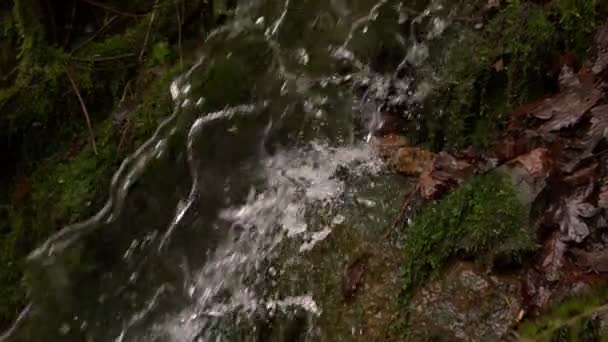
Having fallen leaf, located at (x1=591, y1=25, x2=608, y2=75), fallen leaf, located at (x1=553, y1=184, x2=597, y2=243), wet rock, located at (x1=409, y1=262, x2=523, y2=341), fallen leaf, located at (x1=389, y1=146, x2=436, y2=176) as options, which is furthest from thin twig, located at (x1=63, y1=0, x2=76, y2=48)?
fallen leaf, located at (x1=553, y1=184, x2=597, y2=243)

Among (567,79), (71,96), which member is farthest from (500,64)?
(71,96)

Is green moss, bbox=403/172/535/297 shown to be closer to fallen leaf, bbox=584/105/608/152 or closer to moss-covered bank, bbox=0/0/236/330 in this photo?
fallen leaf, bbox=584/105/608/152

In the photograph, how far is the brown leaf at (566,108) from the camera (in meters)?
2.28

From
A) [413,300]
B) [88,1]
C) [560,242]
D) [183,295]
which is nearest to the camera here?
[560,242]

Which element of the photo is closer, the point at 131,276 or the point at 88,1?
the point at 131,276

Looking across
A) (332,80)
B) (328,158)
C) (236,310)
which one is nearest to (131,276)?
(236,310)

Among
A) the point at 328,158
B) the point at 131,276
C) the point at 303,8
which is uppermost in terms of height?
the point at 303,8

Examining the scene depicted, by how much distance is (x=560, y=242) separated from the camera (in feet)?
6.57

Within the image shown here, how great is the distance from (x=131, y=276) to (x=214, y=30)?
1.72 metres

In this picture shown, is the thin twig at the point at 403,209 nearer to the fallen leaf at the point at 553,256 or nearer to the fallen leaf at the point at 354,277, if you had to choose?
the fallen leaf at the point at 354,277

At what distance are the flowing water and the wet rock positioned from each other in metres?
0.52

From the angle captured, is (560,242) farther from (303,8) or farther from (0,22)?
(0,22)

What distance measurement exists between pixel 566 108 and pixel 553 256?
0.64m

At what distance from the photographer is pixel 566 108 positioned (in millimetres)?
2344
